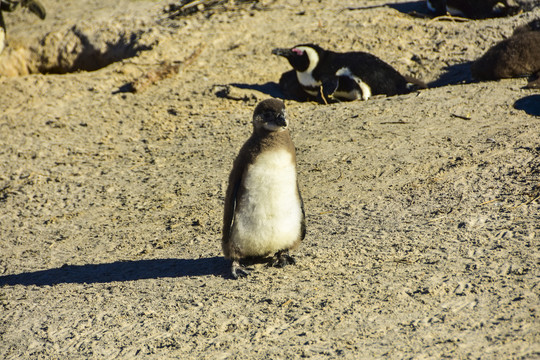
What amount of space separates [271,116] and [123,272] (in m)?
1.62

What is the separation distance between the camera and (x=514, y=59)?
22.6ft

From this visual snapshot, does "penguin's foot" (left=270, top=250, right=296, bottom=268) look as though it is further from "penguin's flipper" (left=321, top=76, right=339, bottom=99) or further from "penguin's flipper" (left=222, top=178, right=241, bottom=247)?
"penguin's flipper" (left=321, top=76, right=339, bottom=99)

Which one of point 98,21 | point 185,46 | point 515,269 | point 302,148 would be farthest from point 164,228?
point 98,21

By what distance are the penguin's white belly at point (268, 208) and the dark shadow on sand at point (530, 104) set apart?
3068 mm

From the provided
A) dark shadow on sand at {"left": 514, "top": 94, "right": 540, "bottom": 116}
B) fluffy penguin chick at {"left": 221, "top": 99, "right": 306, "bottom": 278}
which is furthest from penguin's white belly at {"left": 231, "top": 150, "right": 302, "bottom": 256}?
dark shadow on sand at {"left": 514, "top": 94, "right": 540, "bottom": 116}

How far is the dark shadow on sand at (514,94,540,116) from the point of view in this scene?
5.95 m

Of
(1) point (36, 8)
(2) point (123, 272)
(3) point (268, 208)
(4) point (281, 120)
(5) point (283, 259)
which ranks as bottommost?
(2) point (123, 272)

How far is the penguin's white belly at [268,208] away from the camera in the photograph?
12.9 feet

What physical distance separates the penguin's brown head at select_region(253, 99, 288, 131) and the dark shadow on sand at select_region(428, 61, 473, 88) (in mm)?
4425

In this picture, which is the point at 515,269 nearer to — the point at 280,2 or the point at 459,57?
the point at 459,57

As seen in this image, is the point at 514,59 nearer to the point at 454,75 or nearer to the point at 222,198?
the point at 454,75

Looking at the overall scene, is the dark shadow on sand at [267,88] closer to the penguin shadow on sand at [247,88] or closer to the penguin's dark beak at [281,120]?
the penguin shadow on sand at [247,88]

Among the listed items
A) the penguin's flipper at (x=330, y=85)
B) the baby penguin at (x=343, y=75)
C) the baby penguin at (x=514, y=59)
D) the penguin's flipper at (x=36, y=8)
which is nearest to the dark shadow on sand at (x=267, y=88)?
the baby penguin at (x=343, y=75)

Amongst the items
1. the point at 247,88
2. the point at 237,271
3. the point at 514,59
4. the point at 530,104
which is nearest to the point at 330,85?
the point at 247,88
